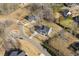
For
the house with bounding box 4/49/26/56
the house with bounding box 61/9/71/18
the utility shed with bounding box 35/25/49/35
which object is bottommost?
the house with bounding box 4/49/26/56

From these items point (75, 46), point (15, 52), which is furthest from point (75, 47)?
point (15, 52)

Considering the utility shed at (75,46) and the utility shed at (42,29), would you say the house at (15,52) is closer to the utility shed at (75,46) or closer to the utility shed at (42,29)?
the utility shed at (42,29)

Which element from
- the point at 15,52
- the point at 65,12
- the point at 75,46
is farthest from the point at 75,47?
the point at 15,52

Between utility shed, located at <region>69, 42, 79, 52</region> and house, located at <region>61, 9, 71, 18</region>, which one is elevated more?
house, located at <region>61, 9, 71, 18</region>

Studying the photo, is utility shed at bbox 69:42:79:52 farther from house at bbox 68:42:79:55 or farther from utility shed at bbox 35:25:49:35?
utility shed at bbox 35:25:49:35

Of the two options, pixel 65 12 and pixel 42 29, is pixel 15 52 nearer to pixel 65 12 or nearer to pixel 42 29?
pixel 42 29

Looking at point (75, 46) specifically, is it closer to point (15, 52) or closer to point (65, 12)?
point (65, 12)

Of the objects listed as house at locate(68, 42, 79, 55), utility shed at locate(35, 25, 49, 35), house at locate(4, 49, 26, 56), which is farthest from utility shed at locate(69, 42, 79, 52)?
house at locate(4, 49, 26, 56)

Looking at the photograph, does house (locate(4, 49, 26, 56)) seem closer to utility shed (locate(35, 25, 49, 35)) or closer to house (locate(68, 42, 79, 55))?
utility shed (locate(35, 25, 49, 35))

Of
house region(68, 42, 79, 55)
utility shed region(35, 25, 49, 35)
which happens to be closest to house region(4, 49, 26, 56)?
utility shed region(35, 25, 49, 35)

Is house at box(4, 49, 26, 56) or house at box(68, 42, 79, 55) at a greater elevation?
house at box(68, 42, 79, 55)

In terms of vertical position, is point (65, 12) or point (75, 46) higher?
point (65, 12)

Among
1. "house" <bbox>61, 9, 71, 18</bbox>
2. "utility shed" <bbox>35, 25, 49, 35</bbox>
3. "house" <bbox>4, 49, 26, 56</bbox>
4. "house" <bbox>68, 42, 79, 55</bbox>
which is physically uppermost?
"house" <bbox>61, 9, 71, 18</bbox>
